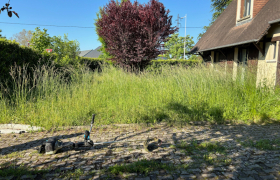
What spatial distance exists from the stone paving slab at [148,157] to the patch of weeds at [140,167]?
4 cm

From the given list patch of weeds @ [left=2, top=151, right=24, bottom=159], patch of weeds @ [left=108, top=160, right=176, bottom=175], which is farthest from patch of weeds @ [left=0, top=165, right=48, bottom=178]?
patch of weeds @ [left=108, top=160, right=176, bottom=175]

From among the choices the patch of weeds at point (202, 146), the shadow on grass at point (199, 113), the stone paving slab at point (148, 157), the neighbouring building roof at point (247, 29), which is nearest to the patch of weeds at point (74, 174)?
the stone paving slab at point (148, 157)

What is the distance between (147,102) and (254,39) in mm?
5870

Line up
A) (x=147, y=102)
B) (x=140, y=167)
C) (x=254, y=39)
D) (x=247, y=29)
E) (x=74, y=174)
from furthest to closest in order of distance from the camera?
(x=247, y=29), (x=254, y=39), (x=147, y=102), (x=140, y=167), (x=74, y=174)

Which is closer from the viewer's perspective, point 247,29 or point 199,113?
point 199,113

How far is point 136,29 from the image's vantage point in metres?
11.1

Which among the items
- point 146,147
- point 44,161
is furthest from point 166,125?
Answer: point 44,161

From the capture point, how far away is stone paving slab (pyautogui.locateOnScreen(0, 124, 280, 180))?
114 inches

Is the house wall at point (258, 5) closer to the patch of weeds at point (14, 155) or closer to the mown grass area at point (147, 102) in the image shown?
the mown grass area at point (147, 102)

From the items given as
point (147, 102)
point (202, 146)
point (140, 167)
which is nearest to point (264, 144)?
point (202, 146)

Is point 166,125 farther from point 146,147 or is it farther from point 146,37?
point 146,37

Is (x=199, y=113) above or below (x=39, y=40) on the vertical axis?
below

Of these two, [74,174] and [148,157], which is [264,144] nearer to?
[148,157]

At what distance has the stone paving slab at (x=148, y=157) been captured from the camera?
289cm
